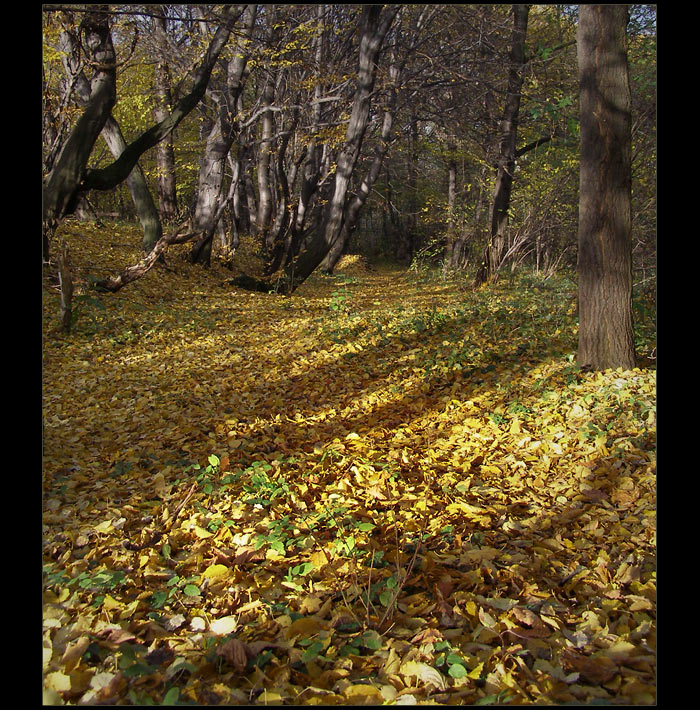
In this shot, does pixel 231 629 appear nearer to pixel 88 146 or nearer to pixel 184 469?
pixel 184 469

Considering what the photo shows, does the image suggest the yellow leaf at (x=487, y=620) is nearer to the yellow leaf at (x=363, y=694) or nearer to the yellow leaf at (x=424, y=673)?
the yellow leaf at (x=424, y=673)

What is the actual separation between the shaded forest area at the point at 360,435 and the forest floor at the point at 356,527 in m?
0.02

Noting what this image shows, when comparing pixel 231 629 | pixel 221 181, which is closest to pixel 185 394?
pixel 231 629

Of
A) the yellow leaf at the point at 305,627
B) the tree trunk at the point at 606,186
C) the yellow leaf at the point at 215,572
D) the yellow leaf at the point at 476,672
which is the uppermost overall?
the tree trunk at the point at 606,186

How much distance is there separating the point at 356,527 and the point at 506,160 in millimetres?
11011

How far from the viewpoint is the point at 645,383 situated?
15.6 ft

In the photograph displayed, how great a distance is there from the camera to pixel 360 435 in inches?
191

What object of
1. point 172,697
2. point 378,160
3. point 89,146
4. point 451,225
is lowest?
point 172,697

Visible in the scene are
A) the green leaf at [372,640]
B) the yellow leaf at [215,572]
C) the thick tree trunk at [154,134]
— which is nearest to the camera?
the green leaf at [372,640]

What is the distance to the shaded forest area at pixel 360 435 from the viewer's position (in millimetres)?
2195


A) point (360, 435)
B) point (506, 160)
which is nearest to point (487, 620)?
point (360, 435)

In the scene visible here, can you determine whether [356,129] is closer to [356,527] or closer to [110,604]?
[356,527]

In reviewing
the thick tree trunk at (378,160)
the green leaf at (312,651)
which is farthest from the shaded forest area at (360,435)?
the thick tree trunk at (378,160)
